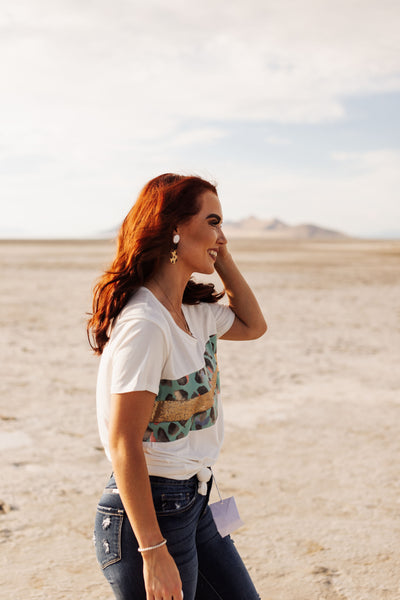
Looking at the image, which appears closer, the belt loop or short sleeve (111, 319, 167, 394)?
short sleeve (111, 319, 167, 394)

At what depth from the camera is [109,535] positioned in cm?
174

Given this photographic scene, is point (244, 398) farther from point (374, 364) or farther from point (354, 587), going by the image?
point (354, 587)

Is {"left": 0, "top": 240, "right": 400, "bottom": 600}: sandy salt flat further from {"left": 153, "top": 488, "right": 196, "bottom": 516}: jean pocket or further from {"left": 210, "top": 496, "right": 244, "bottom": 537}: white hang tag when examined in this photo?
{"left": 153, "top": 488, "right": 196, "bottom": 516}: jean pocket

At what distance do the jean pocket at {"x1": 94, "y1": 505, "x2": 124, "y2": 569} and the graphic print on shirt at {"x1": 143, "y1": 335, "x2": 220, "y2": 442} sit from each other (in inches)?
8.8

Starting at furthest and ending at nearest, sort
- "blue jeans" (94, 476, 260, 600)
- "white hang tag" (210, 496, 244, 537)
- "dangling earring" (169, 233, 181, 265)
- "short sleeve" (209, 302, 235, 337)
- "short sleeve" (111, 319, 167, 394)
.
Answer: "short sleeve" (209, 302, 235, 337)
"white hang tag" (210, 496, 244, 537)
"dangling earring" (169, 233, 181, 265)
"blue jeans" (94, 476, 260, 600)
"short sleeve" (111, 319, 167, 394)

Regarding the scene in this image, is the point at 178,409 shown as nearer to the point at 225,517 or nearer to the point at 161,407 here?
the point at 161,407

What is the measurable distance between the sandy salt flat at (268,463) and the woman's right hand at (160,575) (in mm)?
1714

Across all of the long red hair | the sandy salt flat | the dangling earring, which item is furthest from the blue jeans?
the sandy salt flat

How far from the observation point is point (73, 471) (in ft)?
15.2

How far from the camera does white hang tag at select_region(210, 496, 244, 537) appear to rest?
6.64 ft

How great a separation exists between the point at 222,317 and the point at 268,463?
286 centimetres

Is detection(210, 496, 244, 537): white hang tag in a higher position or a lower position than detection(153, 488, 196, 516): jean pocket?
lower

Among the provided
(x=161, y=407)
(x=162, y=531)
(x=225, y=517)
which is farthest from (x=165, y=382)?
(x=225, y=517)

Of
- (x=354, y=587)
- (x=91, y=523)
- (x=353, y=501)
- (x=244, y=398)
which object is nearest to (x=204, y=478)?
(x=354, y=587)
